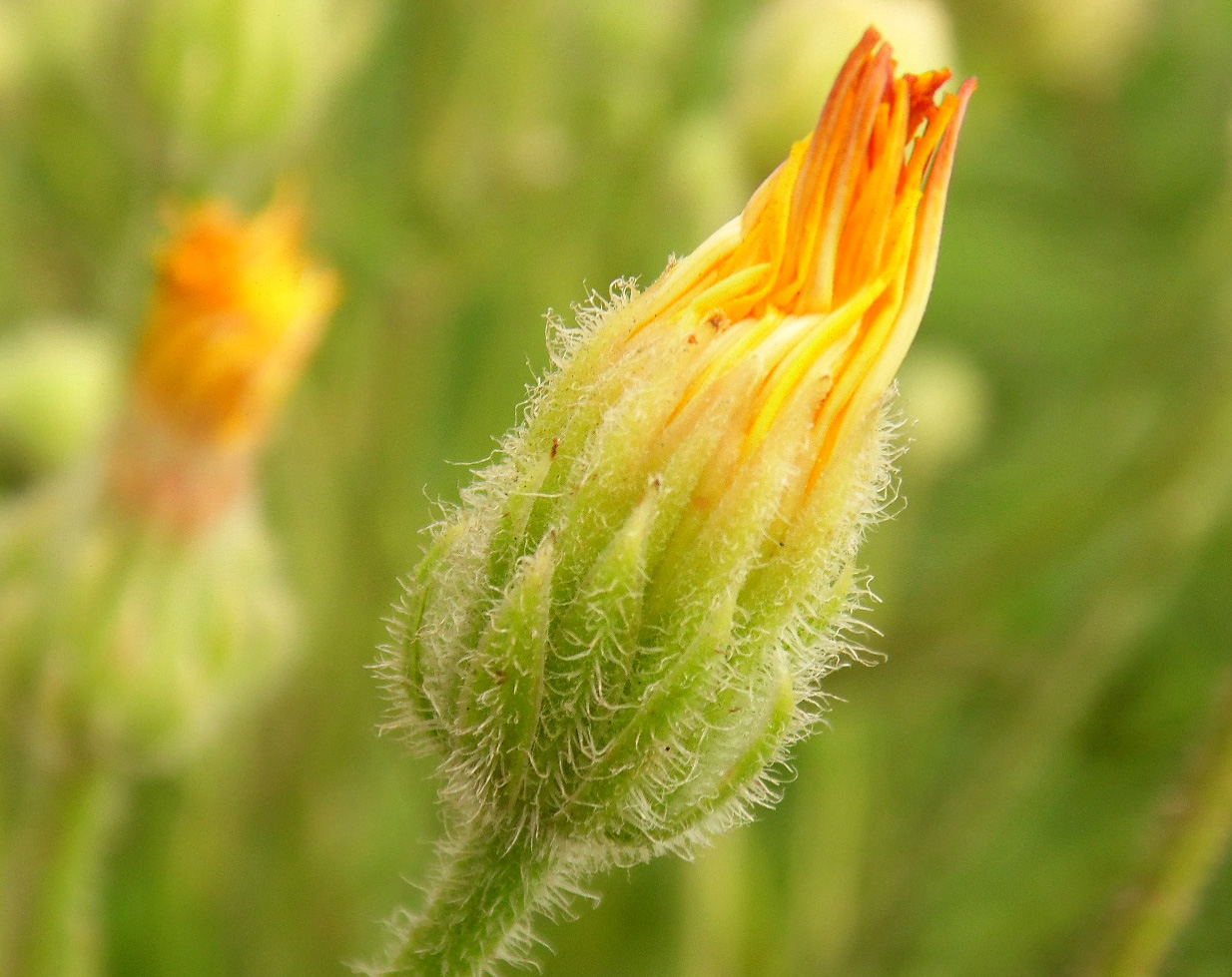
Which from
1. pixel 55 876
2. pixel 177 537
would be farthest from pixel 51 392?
pixel 55 876

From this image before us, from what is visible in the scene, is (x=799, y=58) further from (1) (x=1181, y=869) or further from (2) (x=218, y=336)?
(1) (x=1181, y=869)

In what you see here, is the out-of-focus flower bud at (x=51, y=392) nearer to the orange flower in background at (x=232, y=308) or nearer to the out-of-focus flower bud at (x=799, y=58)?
the orange flower in background at (x=232, y=308)

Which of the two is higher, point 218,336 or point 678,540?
point 218,336

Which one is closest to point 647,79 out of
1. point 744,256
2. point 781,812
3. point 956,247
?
point 956,247

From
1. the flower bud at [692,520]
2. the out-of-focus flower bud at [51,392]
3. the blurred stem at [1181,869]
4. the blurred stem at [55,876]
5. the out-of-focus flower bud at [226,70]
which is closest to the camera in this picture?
the flower bud at [692,520]

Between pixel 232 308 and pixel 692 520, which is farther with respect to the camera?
pixel 232 308

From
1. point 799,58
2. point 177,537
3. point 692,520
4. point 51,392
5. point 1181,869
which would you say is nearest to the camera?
point 692,520

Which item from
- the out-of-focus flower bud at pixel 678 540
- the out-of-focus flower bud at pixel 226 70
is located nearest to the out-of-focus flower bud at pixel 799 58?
the out-of-focus flower bud at pixel 226 70

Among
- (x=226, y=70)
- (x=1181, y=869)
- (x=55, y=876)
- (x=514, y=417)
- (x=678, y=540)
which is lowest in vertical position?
(x=55, y=876)

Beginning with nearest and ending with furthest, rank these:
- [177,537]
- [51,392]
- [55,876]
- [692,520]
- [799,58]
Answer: [692,520] < [55,876] < [177,537] < [799,58] < [51,392]
